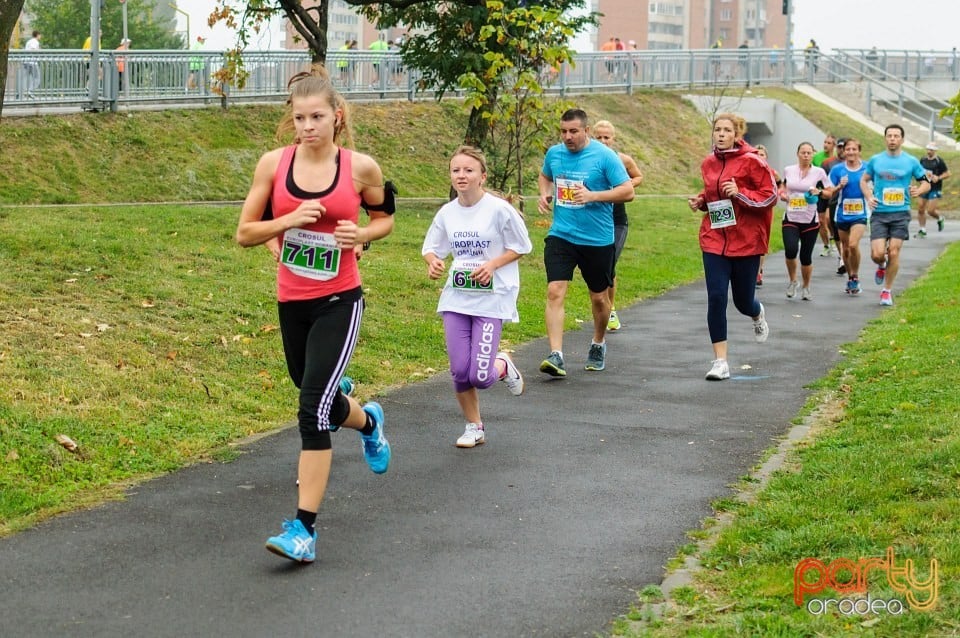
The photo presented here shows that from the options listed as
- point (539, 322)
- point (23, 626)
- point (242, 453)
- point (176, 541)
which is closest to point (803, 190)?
point (539, 322)

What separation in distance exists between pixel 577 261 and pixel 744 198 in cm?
136

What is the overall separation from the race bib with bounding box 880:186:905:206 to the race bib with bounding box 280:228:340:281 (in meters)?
11.1

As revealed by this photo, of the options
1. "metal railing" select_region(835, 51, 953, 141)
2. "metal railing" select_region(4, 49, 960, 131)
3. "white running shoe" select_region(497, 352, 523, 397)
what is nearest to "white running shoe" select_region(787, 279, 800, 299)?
"metal railing" select_region(4, 49, 960, 131)

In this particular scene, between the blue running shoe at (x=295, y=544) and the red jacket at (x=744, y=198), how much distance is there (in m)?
5.69

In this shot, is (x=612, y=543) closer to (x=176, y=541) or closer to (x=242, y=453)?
(x=176, y=541)

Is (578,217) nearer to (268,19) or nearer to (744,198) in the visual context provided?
(744,198)

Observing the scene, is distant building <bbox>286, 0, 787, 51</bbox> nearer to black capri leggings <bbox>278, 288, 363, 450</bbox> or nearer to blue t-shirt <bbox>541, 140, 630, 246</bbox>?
blue t-shirt <bbox>541, 140, 630, 246</bbox>

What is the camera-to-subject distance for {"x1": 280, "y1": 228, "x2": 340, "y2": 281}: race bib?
225 inches

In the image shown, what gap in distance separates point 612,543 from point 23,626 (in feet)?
7.99

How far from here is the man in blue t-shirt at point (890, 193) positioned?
15.4 meters

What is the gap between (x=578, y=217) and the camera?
1046 centimetres

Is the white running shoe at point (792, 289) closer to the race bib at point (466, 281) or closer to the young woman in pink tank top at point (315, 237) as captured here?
the race bib at point (466, 281)

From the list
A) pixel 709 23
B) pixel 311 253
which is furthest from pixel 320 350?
pixel 709 23

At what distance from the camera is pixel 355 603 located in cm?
493
